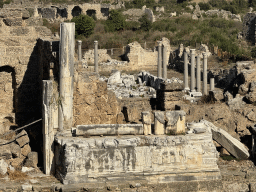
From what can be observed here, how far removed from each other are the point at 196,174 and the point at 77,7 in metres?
40.0

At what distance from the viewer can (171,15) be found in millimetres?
50531

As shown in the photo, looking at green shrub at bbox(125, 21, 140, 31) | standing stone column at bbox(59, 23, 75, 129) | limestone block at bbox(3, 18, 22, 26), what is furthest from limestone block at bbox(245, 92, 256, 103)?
green shrub at bbox(125, 21, 140, 31)

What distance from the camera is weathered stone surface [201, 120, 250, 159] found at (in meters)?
13.6

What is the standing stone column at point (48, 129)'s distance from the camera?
41.2 ft

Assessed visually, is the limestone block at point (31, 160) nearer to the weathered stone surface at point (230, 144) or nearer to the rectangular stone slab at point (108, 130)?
the rectangular stone slab at point (108, 130)

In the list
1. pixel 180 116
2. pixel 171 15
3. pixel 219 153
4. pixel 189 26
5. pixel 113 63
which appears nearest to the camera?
pixel 180 116

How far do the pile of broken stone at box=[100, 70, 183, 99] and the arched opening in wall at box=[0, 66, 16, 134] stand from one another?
6479 mm

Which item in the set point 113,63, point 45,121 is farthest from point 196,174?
point 113,63

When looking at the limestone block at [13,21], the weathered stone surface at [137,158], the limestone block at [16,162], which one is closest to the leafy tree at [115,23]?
the limestone block at [13,21]

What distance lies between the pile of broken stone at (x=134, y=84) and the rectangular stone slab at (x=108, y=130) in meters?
9.47

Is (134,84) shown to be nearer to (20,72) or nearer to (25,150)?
(20,72)

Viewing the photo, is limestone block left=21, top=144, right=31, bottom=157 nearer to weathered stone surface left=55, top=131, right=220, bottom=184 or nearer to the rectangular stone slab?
weathered stone surface left=55, top=131, right=220, bottom=184

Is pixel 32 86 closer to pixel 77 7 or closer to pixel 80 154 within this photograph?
pixel 80 154

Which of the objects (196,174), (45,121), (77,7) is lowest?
(196,174)
